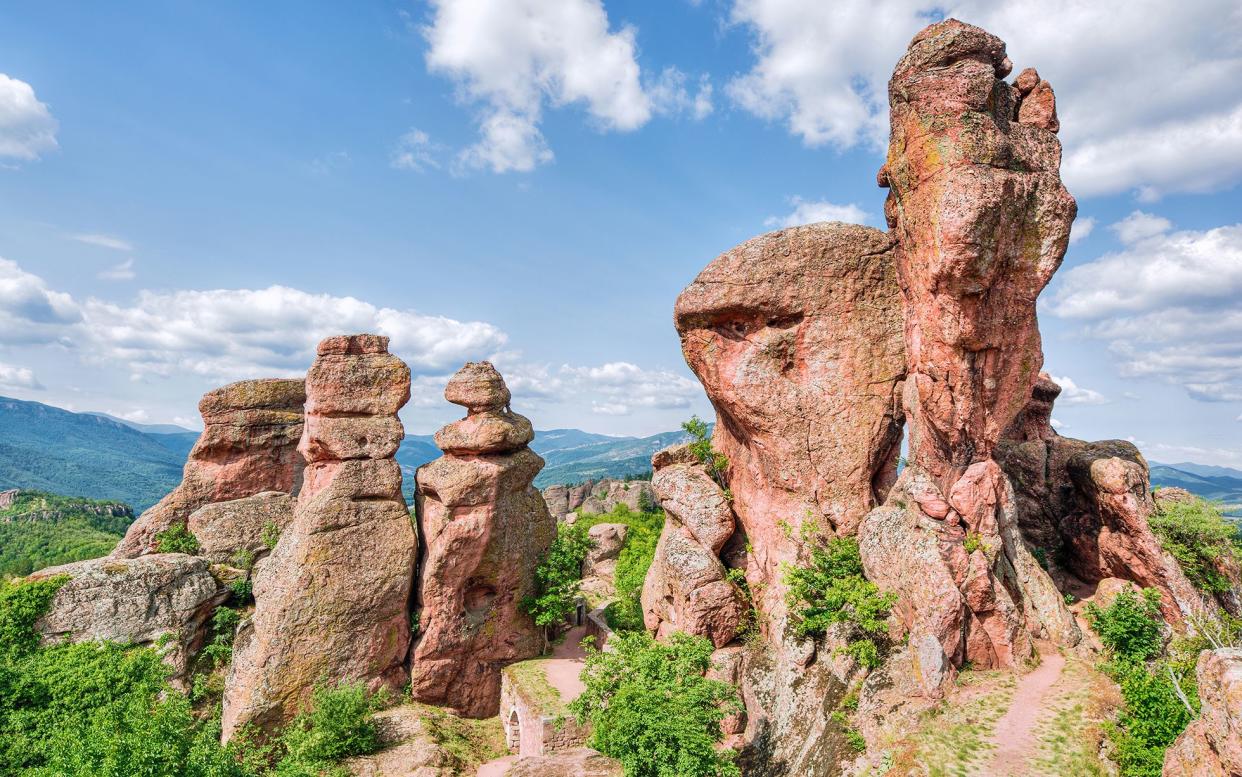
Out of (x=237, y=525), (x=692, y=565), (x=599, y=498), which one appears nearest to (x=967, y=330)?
(x=692, y=565)

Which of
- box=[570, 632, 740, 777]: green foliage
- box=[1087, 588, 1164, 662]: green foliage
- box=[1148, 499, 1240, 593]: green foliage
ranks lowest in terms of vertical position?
box=[570, 632, 740, 777]: green foliage

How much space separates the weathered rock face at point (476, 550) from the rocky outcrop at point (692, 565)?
592 cm

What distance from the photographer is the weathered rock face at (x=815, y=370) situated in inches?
949

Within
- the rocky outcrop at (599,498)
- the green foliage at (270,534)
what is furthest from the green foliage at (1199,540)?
the rocky outcrop at (599,498)

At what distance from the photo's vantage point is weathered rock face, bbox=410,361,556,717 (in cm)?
2630

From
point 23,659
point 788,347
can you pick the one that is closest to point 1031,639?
point 788,347

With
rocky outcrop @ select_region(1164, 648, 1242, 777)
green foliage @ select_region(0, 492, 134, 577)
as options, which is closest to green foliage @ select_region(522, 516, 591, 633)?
rocky outcrop @ select_region(1164, 648, 1242, 777)

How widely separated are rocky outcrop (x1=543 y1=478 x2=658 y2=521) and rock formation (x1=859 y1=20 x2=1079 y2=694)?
53265 millimetres

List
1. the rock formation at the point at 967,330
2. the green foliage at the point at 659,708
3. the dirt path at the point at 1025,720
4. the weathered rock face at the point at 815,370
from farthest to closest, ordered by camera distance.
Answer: the weathered rock face at the point at 815,370 → the rock formation at the point at 967,330 → the green foliage at the point at 659,708 → the dirt path at the point at 1025,720

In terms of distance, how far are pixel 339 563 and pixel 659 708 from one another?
45.6ft

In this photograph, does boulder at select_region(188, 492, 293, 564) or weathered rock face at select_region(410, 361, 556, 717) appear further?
boulder at select_region(188, 492, 293, 564)

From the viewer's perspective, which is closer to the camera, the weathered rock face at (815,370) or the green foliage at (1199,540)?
the green foliage at (1199,540)

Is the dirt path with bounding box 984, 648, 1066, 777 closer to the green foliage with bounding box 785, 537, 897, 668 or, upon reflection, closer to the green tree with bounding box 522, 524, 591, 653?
the green foliage with bounding box 785, 537, 897, 668

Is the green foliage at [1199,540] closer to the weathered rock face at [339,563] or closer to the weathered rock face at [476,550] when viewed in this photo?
the weathered rock face at [476,550]
